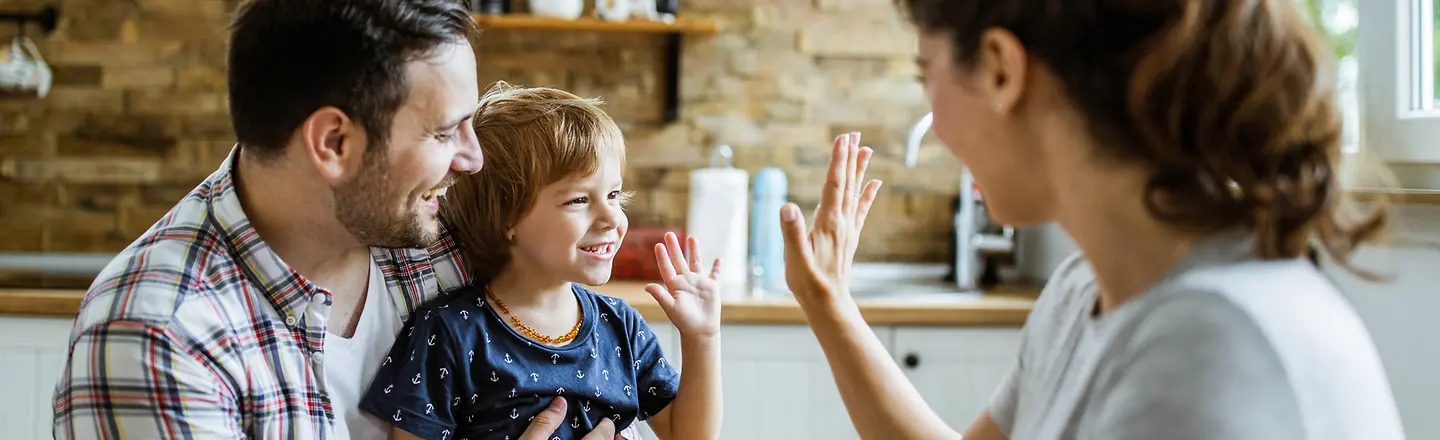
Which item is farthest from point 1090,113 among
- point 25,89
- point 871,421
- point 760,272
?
point 25,89

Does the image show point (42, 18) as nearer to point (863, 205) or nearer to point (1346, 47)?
point (863, 205)

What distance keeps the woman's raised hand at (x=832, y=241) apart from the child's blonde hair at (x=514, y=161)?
1.22 feet

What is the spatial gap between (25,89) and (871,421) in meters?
2.66

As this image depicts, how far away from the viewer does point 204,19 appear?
3.01 metres

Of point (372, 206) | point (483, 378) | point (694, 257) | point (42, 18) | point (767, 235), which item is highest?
point (42, 18)

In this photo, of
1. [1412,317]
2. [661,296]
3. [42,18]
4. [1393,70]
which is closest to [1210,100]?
[661,296]

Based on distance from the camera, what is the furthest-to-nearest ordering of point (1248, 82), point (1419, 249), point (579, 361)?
point (1419, 249) < point (579, 361) < point (1248, 82)

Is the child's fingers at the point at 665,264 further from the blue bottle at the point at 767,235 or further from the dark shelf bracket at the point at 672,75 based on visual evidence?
the dark shelf bracket at the point at 672,75

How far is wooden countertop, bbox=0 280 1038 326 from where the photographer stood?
2412 millimetres

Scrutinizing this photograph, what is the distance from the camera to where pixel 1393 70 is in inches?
80.4

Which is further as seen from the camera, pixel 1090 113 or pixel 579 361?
pixel 579 361

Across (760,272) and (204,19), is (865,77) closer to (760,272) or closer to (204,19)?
(760,272)

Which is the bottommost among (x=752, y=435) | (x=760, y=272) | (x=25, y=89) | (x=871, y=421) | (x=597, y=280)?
(x=752, y=435)

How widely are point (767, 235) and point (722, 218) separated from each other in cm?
13
